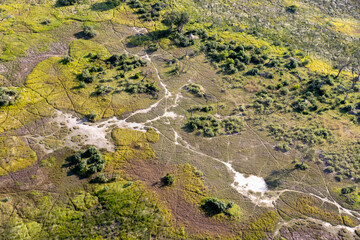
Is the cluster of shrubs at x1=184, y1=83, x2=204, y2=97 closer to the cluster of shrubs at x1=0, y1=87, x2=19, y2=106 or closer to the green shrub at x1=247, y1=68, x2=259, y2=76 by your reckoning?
the green shrub at x1=247, y1=68, x2=259, y2=76

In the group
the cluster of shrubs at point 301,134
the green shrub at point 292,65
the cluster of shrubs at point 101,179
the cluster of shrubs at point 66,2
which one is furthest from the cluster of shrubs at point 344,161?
the cluster of shrubs at point 66,2

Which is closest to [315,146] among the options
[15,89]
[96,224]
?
[96,224]

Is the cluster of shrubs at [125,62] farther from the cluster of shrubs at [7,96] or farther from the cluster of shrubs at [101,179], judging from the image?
the cluster of shrubs at [101,179]

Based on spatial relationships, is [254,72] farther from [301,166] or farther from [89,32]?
[89,32]

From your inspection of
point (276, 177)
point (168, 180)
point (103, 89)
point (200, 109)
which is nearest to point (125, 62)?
point (103, 89)

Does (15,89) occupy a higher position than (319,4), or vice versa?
(319,4)

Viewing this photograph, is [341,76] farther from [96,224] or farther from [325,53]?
[96,224]
